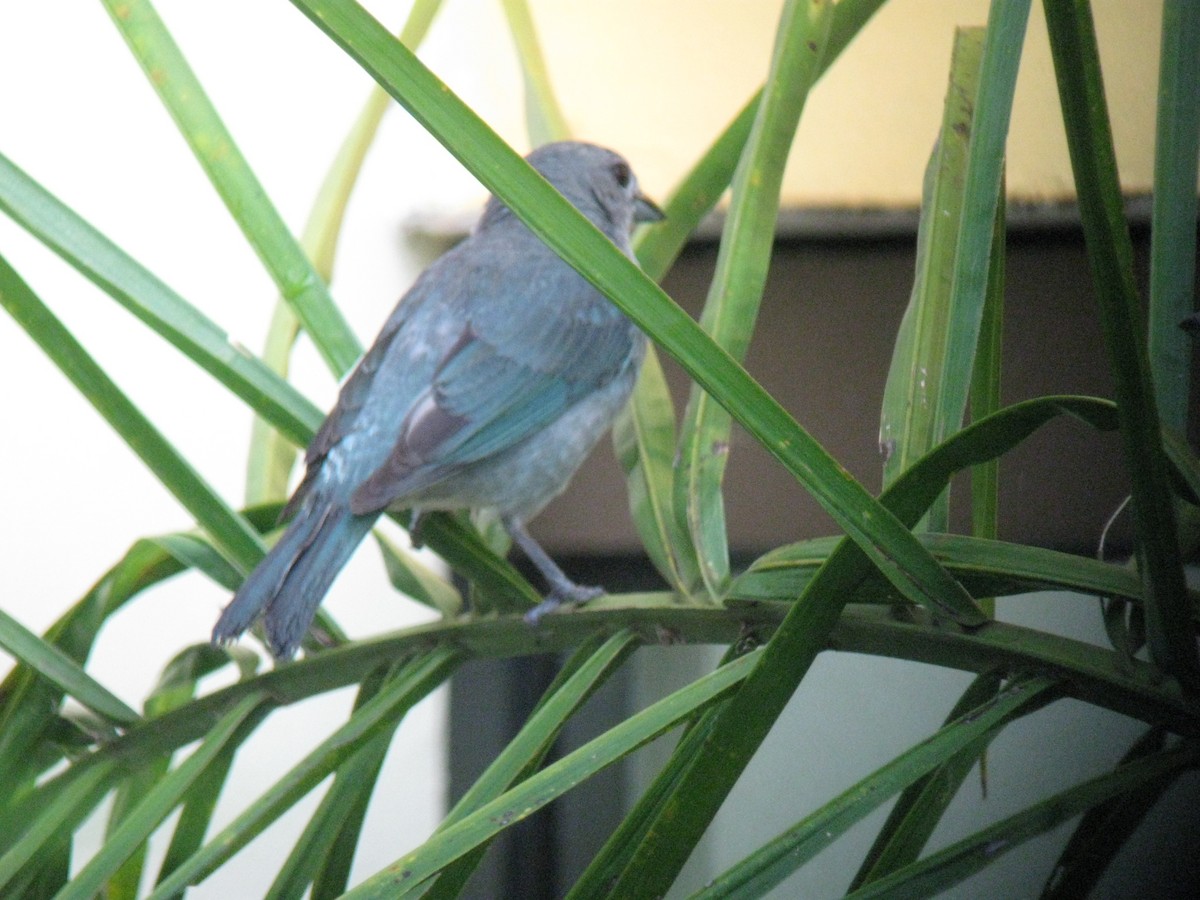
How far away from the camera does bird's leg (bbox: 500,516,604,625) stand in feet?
4.53

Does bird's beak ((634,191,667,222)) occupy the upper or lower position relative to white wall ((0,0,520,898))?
upper

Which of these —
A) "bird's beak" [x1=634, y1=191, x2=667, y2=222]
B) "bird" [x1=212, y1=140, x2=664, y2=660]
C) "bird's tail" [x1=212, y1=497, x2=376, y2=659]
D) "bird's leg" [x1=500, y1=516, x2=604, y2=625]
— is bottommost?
"bird's tail" [x1=212, y1=497, x2=376, y2=659]

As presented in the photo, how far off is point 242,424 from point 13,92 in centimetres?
83

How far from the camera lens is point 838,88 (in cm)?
260

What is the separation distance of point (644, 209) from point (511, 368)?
0.69 meters

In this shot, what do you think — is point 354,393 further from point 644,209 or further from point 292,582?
Result: point 644,209

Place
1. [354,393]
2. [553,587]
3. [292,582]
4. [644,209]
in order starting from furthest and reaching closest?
[644,209] → [553,587] → [354,393] → [292,582]

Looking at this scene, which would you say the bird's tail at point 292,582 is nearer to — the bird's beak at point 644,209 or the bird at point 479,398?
the bird at point 479,398

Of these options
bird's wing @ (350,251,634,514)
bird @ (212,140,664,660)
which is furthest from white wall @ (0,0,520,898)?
bird's wing @ (350,251,634,514)

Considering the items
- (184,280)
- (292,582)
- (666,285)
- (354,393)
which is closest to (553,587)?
(354,393)

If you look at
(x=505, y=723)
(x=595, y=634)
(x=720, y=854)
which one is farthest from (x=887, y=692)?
(x=595, y=634)

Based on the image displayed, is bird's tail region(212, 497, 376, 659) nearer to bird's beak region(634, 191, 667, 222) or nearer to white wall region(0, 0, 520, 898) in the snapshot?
bird's beak region(634, 191, 667, 222)

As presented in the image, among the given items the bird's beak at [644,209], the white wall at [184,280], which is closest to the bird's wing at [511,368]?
the bird's beak at [644,209]

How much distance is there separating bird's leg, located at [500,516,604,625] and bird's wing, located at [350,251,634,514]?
0.53 feet
